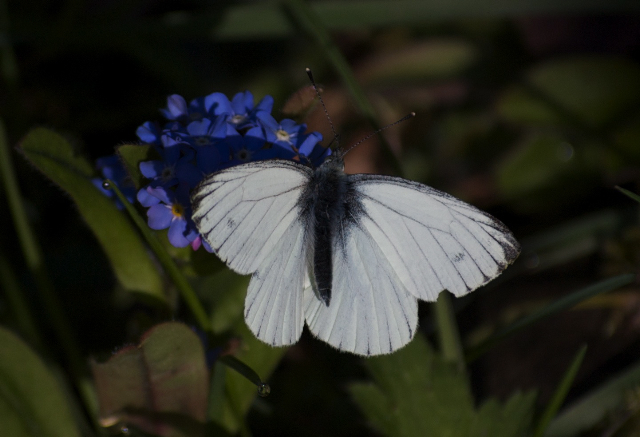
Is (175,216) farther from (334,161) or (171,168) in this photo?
(334,161)

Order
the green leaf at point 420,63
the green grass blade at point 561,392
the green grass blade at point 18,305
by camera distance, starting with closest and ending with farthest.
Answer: the green grass blade at point 561,392, the green grass blade at point 18,305, the green leaf at point 420,63

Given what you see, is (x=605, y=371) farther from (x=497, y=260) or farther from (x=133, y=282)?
(x=133, y=282)

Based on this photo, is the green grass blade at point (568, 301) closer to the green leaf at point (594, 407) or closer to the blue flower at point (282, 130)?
the green leaf at point (594, 407)

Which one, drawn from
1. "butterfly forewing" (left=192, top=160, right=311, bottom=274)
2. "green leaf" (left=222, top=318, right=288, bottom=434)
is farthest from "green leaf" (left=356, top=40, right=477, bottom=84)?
"green leaf" (left=222, top=318, right=288, bottom=434)

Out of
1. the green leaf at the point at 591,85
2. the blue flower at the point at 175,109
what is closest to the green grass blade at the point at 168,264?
the blue flower at the point at 175,109

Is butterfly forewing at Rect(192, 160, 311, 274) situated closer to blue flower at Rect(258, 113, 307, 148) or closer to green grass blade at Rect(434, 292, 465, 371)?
blue flower at Rect(258, 113, 307, 148)

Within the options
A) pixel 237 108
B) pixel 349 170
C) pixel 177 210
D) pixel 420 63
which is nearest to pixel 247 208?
pixel 177 210
